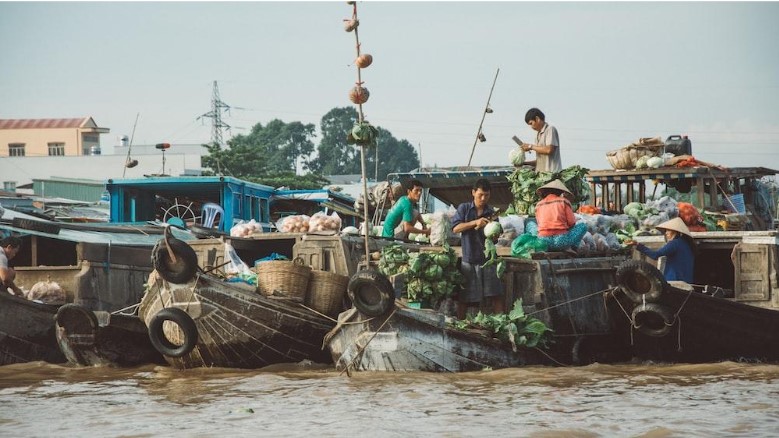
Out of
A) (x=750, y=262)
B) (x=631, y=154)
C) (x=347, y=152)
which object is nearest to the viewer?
(x=750, y=262)

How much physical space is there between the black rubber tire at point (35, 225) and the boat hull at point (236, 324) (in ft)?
9.43

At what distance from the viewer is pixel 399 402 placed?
7.85 metres

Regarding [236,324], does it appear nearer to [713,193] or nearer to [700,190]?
[700,190]

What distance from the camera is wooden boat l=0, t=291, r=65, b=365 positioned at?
397 inches

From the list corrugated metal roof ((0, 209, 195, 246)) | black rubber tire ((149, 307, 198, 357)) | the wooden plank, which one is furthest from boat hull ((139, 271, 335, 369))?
the wooden plank

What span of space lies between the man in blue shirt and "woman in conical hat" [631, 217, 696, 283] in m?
1.82

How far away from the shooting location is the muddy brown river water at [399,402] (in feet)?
22.8

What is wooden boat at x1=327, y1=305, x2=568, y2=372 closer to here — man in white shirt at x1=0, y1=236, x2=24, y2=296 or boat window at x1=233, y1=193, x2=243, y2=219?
man in white shirt at x1=0, y1=236, x2=24, y2=296

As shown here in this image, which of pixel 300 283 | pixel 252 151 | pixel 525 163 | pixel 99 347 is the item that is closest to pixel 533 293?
pixel 300 283

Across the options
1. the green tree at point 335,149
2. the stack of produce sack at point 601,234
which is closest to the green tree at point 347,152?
the green tree at point 335,149

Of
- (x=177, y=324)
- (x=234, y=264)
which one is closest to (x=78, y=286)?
(x=234, y=264)

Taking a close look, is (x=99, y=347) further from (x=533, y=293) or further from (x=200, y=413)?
(x=533, y=293)

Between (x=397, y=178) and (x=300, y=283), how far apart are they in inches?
190

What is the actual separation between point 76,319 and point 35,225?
8.12 feet
